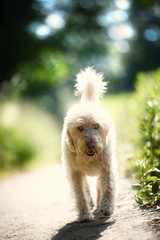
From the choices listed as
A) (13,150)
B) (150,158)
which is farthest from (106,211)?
(13,150)

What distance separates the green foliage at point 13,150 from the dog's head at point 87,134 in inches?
376

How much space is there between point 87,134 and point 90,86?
1519mm

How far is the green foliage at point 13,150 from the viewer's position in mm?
A: 14844

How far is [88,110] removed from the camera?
5.39 metres

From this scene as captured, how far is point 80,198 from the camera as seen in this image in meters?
5.41

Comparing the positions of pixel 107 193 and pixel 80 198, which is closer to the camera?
pixel 107 193

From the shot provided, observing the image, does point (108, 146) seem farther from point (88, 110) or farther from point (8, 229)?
point (8, 229)

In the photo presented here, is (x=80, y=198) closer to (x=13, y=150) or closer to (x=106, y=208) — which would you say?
(x=106, y=208)

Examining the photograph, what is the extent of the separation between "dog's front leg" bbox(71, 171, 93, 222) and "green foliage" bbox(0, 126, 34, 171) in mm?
9224

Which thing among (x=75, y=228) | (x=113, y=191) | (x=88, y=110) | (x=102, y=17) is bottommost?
(x=75, y=228)

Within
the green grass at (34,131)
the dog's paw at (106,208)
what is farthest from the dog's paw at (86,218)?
the green grass at (34,131)

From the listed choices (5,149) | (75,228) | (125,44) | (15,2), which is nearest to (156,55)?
(125,44)

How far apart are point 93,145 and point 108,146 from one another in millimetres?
527

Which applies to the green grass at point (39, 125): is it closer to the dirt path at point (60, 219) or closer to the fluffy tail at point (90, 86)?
the dirt path at point (60, 219)
